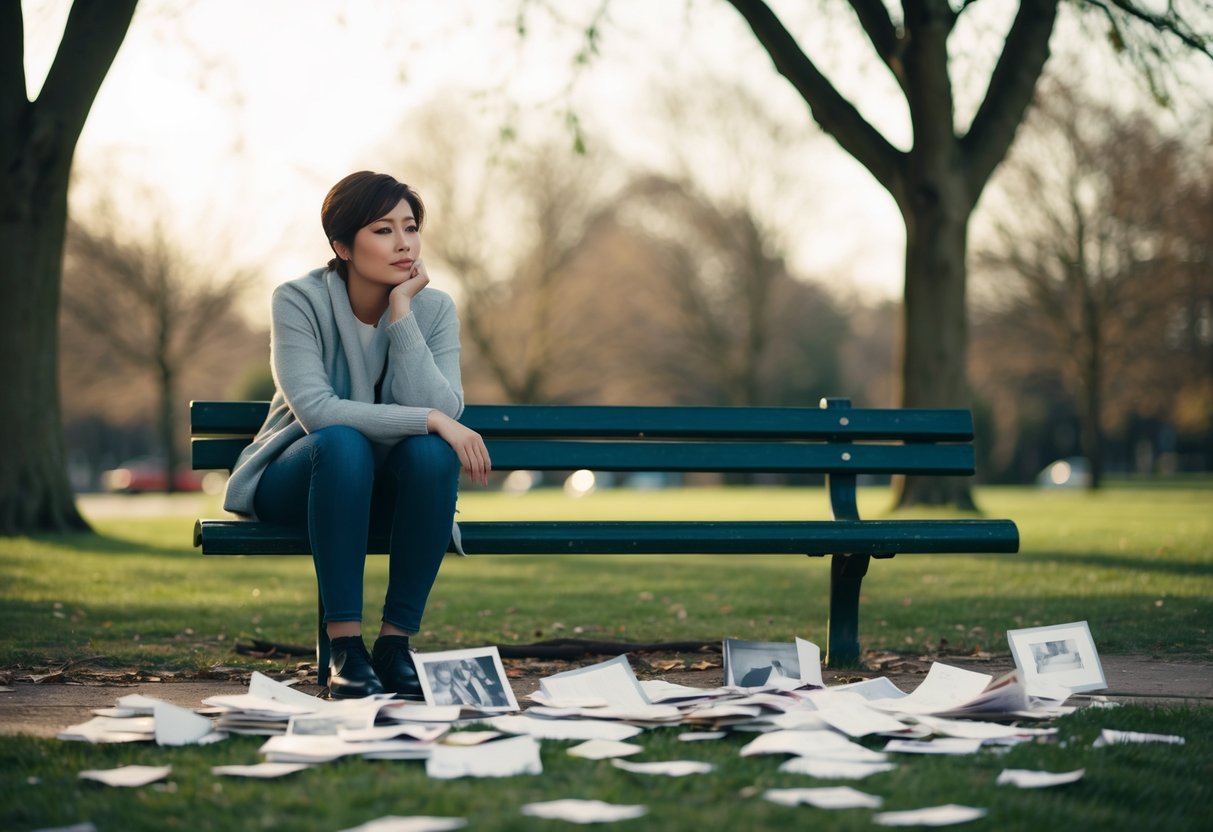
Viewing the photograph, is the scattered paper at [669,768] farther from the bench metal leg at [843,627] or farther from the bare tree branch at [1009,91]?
the bare tree branch at [1009,91]

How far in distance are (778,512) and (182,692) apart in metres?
12.4

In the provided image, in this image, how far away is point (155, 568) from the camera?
8.16 meters

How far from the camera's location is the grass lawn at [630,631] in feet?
8.59

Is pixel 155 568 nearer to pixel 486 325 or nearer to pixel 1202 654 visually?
pixel 1202 654

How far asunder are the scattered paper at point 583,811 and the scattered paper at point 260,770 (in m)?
0.59

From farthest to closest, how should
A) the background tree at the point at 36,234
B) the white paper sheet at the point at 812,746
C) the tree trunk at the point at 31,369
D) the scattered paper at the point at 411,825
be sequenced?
the tree trunk at the point at 31,369 < the background tree at the point at 36,234 < the white paper sheet at the point at 812,746 < the scattered paper at the point at 411,825

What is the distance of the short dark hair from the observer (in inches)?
163

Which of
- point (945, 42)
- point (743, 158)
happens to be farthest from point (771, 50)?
point (743, 158)

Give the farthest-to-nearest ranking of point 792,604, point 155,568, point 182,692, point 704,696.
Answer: point 155,568 → point 792,604 → point 182,692 → point 704,696

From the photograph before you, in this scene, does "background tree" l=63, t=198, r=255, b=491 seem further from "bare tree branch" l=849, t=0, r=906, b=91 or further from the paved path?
the paved path

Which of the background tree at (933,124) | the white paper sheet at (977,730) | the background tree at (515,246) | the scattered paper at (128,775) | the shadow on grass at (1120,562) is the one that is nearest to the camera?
the scattered paper at (128,775)

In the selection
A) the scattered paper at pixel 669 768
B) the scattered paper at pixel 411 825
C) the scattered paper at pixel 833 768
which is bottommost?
the scattered paper at pixel 833 768

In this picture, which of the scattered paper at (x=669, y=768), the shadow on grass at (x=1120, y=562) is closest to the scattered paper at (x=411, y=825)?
the scattered paper at (x=669, y=768)

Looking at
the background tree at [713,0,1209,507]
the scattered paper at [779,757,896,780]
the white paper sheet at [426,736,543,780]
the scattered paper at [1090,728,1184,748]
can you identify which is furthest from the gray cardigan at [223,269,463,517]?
the background tree at [713,0,1209,507]
